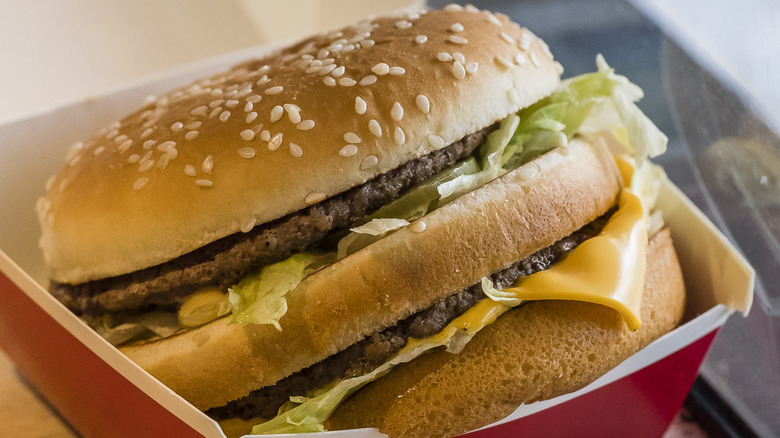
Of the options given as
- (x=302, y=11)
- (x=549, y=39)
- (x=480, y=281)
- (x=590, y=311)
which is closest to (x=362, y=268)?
(x=480, y=281)

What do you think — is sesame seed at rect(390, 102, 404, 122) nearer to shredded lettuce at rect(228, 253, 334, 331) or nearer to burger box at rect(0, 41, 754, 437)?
shredded lettuce at rect(228, 253, 334, 331)

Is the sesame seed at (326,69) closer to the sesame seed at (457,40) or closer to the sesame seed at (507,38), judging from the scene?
the sesame seed at (457,40)

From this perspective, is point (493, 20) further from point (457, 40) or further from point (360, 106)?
point (360, 106)

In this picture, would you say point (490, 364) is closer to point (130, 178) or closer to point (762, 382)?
point (130, 178)

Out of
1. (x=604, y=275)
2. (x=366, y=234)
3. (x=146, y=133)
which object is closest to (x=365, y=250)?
(x=366, y=234)

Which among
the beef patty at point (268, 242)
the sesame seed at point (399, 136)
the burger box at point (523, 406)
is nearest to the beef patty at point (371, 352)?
the burger box at point (523, 406)

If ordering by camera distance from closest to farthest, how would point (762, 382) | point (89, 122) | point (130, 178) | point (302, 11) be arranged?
point (130, 178) < point (762, 382) < point (89, 122) < point (302, 11)

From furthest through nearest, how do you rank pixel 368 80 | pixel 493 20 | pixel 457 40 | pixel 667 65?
pixel 667 65 < pixel 493 20 < pixel 457 40 < pixel 368 80
